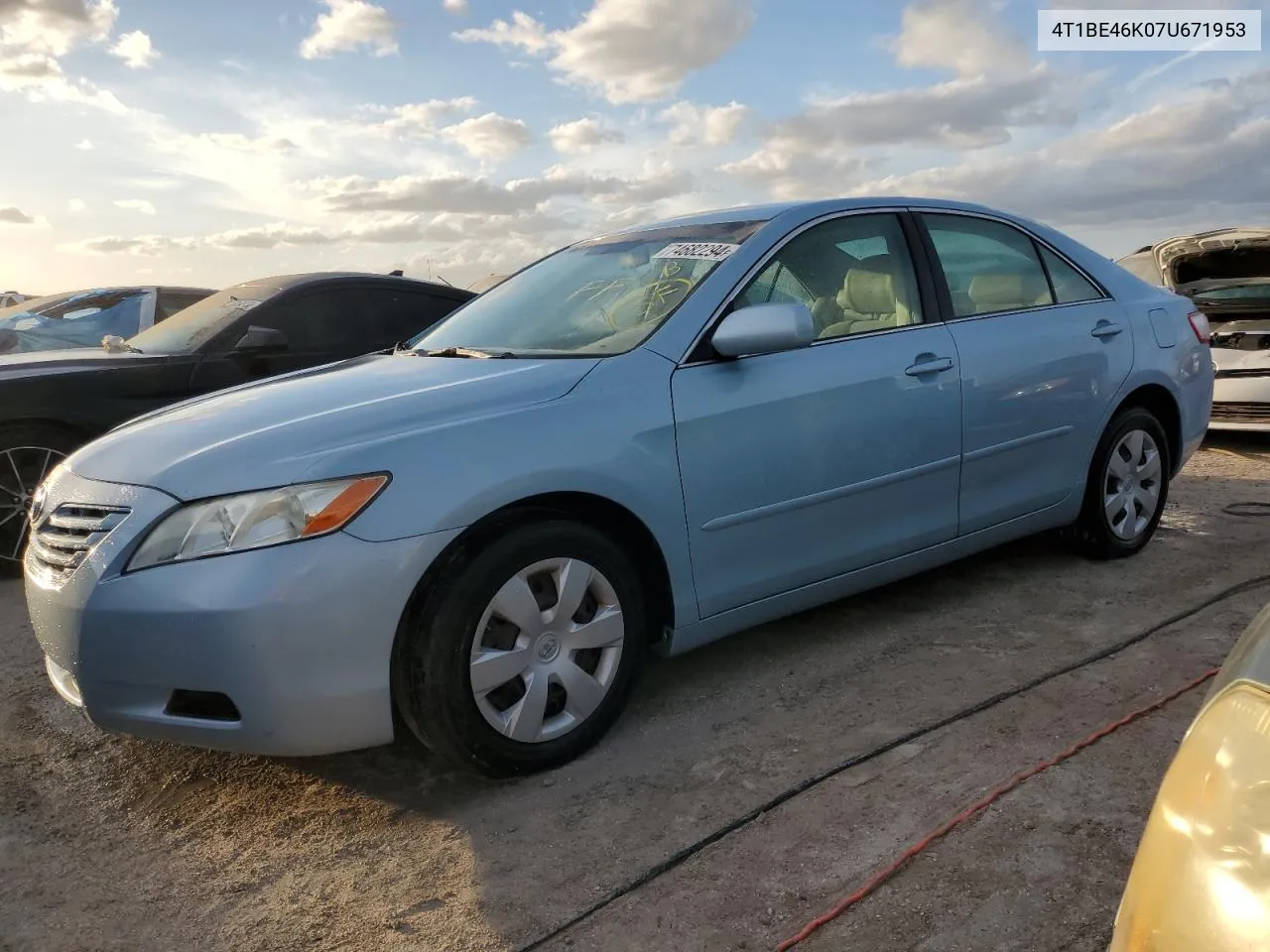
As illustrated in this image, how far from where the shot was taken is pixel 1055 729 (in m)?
2.78

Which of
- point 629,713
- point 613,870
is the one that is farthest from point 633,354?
point 613,870

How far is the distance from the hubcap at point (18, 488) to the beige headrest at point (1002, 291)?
13.7ft

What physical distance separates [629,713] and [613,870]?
32.3 inches

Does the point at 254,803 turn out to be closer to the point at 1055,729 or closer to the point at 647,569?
the point at 647,569

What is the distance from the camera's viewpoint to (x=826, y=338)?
3287 millimetres

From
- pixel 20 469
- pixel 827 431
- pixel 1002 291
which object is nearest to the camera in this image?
pixel 827 431

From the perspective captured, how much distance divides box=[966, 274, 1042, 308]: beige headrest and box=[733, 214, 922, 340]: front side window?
12.7 inches

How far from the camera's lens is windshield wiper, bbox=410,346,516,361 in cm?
318

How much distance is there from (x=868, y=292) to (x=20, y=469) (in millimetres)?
3957

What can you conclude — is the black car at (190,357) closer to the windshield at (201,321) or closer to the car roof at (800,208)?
the windshield at (201,321)

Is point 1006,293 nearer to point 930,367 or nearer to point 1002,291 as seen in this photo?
point 1002,291

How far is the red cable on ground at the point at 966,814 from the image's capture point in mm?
2023

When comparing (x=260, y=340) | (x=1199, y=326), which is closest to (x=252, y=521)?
(x=260, y=340)

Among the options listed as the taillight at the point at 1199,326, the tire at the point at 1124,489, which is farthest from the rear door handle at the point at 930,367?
the taillight at the point at 1199,326
